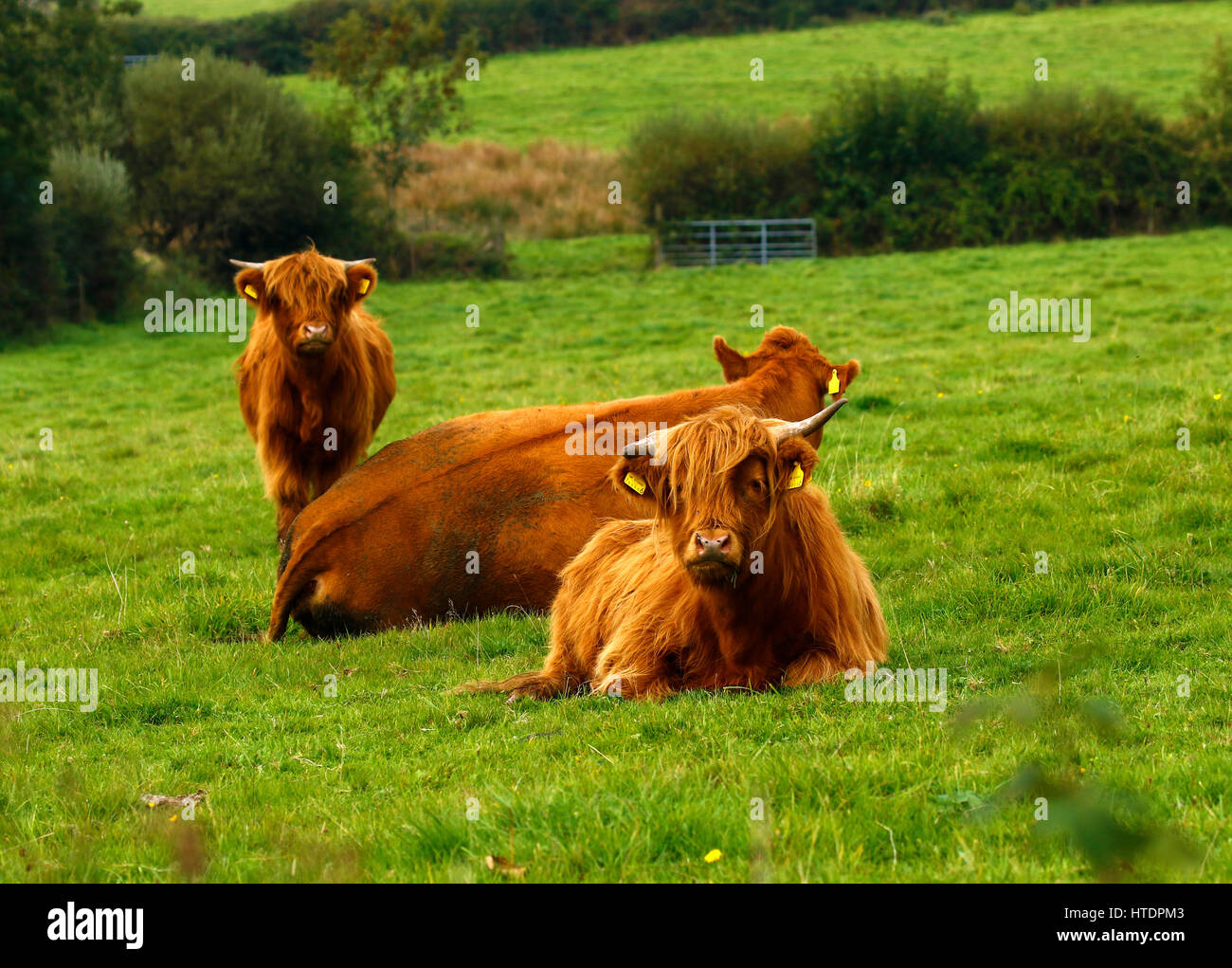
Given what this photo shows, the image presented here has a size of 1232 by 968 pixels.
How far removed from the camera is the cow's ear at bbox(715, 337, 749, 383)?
841 centimetres

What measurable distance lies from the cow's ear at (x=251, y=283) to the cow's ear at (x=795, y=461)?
4.96 m

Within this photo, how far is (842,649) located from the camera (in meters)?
5.80

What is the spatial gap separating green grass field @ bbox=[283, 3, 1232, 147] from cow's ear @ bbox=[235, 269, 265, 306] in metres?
36.3

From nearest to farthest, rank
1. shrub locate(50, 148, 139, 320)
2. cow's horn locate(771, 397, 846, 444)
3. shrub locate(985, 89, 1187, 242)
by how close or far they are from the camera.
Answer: cow's horn locate(771, 397, 846, 444), shrub locate(50, 148, 139, 320), shrub locate(985, 89, 1187, 242)

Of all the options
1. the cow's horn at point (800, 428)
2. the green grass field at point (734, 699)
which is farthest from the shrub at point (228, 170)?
the cow's horn at point (800, 428)

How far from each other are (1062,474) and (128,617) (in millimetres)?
6550

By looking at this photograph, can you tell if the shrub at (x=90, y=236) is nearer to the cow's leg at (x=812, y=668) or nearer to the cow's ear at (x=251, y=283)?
the cow's ear at (x=251, y=283)

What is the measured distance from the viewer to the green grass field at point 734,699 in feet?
12.5

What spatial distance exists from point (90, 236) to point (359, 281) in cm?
2043

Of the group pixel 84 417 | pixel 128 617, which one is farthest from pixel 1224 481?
pixel 84 417

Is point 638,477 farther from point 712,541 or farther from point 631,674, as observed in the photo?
point 631,674

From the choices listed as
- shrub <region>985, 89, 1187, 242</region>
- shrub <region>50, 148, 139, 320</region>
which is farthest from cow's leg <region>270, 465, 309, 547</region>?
shrub <region>985, 89, 1187, 242</region>

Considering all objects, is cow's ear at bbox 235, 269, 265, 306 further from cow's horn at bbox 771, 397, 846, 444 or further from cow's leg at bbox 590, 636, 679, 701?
cow's horn at bbox 771, 397, 846, 444
